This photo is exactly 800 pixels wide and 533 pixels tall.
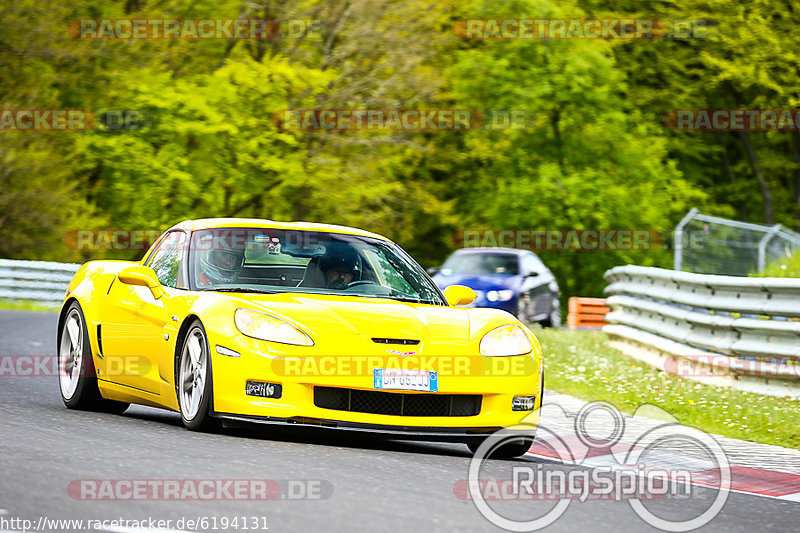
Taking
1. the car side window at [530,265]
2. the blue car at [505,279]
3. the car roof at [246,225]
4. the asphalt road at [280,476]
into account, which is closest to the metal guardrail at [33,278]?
the blue car at [505,279]

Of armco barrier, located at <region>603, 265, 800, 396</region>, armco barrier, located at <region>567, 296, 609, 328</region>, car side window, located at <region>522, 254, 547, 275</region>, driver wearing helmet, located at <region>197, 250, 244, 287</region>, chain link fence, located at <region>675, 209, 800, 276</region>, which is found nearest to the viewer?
driver wearing helmet, located at <region>197, 250, 244, 287</region>

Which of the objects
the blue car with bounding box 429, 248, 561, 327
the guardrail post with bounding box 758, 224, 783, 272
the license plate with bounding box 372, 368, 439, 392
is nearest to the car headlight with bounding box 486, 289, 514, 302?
the blue car with bounding box 429, 248, 561, 327

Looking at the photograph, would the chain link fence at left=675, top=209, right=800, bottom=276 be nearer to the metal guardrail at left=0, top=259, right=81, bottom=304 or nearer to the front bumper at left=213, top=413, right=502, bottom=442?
the metal guardrail at left=0, top=259, right=81, bottom=304

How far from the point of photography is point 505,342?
862 cm

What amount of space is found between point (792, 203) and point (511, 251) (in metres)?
26.4

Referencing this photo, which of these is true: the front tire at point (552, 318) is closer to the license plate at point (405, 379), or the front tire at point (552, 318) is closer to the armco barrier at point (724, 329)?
the armco barrier at point (724, 329)

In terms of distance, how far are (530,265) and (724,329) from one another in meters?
11.6

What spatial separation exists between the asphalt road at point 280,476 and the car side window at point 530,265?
1521cm

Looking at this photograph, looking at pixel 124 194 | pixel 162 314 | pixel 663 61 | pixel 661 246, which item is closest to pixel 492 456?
pixel 162 314

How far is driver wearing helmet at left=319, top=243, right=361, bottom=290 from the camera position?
940 cm

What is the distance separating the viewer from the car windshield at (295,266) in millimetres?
9133

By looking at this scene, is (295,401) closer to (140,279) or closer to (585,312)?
(140,279)

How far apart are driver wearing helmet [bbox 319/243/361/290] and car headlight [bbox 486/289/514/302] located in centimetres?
1350

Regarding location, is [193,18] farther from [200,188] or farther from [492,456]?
[492,456]
